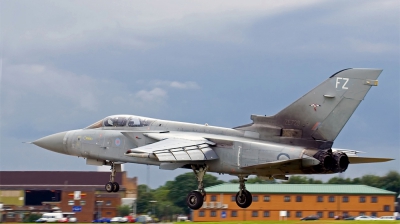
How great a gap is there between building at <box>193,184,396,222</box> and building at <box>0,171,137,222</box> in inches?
390

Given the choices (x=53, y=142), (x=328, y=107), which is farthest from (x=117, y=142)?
(x=328, y=107)

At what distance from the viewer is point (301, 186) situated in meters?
61.4

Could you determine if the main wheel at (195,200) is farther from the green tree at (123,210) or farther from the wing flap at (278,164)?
the green tree at (123,210)

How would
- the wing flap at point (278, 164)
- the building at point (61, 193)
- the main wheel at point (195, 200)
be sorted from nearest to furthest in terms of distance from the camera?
the wing flap at point (278, 164) < the main wheel at point (195, 200) < the building at point (61, 193)

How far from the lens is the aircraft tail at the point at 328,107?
83.1ft

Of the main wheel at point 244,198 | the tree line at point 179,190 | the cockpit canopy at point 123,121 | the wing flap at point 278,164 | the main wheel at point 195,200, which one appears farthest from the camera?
the tree line at point 179,190

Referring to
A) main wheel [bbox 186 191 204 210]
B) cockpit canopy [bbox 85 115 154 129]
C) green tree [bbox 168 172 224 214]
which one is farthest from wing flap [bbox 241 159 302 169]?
green tree [bbox 168 172 224 214]

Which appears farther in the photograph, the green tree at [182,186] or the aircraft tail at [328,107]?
the green tree at [182,186]

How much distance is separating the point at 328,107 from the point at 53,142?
1225 cm

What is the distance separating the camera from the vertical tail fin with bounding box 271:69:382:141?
997 inches

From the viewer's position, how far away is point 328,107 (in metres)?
25.7

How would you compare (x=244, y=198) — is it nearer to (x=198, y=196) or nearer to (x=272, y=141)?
(x=198, y=196)

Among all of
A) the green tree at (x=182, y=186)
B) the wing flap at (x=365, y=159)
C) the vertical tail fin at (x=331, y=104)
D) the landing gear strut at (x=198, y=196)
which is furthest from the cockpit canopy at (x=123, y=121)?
the green tree at (x=182, y=186)

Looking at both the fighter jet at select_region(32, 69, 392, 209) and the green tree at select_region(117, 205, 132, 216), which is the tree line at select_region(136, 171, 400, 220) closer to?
the green tree at select_region(117, 205, 132, 216)
